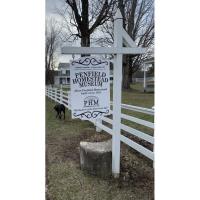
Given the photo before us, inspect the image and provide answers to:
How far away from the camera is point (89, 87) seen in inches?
85.1

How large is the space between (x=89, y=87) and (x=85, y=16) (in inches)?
53.3

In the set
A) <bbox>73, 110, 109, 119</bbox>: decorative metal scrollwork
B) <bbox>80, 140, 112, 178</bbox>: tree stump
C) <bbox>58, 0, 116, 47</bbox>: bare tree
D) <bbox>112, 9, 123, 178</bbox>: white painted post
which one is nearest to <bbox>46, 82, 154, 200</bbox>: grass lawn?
<bbox>80, 140, 112, 178</bbox>: tree stump

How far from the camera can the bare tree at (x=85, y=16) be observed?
285 centimetres

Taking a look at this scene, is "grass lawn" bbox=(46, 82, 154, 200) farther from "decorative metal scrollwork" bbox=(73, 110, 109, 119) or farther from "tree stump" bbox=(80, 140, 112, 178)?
"decorative metal scrollwork" bbox=(73, 110, 109, 119)

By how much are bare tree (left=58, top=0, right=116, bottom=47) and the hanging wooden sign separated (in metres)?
0.74

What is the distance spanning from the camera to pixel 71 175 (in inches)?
101

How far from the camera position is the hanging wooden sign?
2109mm

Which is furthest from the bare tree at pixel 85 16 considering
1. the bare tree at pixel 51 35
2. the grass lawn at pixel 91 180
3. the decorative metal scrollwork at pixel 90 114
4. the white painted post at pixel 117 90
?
the grass lawn at pixel 91 180

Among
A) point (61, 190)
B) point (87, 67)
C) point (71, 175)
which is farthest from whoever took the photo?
point (71, 175)
